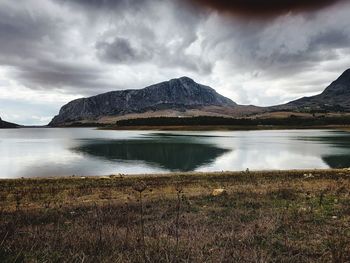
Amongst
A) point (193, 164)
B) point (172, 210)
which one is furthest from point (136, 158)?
point (172, 210)

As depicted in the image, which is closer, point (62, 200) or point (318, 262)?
point (318, 262)

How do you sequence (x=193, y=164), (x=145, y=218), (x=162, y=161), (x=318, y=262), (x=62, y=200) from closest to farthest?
(x=318, y=262) → (x=145, y=218) → (x=62, y=200) → (x=193, y=164) → (x=162, y=161)

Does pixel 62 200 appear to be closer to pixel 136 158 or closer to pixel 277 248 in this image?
pixel 277 248

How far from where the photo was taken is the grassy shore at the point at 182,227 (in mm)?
7027

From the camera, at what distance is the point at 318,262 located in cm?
771

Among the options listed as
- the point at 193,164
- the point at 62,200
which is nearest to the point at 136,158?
the point at 193,164

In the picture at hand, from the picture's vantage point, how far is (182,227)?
11227mm

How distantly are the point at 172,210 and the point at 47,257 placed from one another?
27.0 ft

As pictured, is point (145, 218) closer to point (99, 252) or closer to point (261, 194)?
point (99, 252)

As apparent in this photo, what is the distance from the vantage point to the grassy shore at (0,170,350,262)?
703 centimetres

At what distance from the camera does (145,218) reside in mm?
12992

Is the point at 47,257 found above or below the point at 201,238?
above

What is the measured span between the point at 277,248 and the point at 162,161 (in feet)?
162

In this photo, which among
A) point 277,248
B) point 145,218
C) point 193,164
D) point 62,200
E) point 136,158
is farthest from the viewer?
point 136,158
